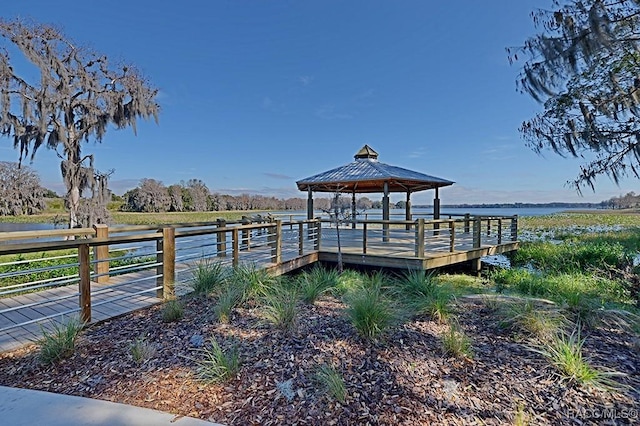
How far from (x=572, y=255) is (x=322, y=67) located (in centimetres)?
1106

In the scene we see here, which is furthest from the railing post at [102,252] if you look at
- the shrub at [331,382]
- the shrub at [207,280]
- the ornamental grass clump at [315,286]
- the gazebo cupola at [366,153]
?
the gazebo cupola at [366,153]

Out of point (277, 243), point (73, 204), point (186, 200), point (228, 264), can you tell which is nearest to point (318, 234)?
point (277, 243)

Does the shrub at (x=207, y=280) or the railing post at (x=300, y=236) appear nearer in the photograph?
the shrub at (x=207, y=280)

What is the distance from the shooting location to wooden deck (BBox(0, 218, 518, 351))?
3613mm

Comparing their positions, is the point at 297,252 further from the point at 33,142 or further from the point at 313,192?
the point at 33,142

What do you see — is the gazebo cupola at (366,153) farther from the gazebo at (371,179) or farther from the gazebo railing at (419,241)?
the gazebo railing at (419,241)

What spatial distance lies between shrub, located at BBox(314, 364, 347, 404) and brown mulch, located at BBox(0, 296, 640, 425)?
0.14 feet

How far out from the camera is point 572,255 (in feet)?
31.3

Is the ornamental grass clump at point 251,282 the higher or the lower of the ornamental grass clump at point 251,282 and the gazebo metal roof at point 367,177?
the lower

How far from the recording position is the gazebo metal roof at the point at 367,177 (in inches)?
359

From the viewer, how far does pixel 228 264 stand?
5977 millimetres

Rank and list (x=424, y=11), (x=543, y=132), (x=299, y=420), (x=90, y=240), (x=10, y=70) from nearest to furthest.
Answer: (x=299, y=420)
(x=90, y=240)
(x=543, y=132)
(x=424, y=11)
(x=10, y=70)

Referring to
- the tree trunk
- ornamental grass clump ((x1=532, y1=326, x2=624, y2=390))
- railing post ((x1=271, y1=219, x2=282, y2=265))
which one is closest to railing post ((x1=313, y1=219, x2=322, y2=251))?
railing post ((x1=271, y1=219, x2=282, y2=265))

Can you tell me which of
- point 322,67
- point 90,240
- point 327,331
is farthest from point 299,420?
point 322,67
